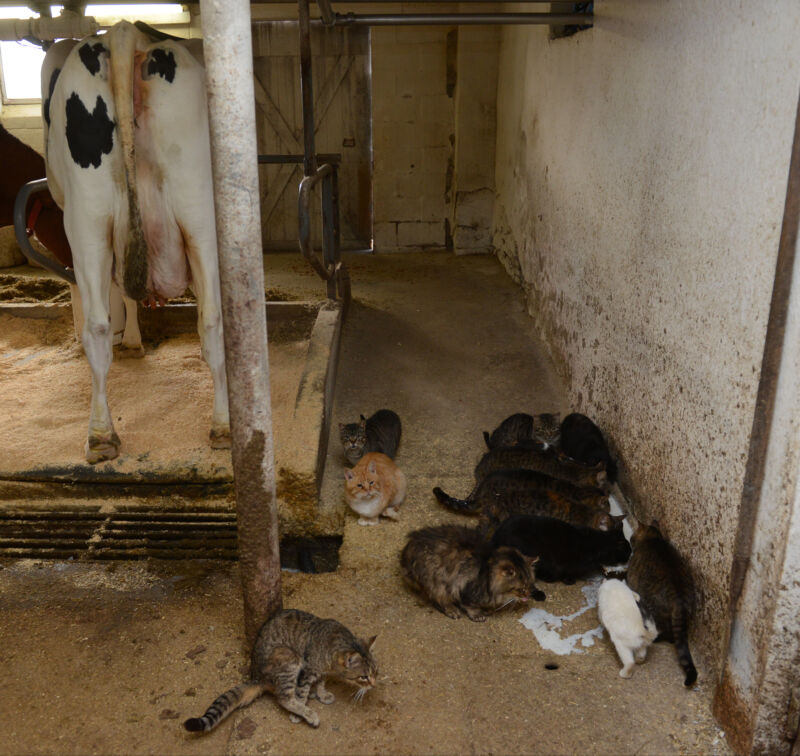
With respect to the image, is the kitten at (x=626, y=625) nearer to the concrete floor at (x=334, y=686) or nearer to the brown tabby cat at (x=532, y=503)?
the concrete floor at (x=334, y=686)

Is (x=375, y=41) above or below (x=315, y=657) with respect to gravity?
above

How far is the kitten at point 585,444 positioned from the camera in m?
4.59

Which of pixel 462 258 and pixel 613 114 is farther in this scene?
pixel 462 258

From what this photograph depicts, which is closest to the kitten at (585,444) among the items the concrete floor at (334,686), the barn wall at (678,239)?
the barn wall at (678,239)

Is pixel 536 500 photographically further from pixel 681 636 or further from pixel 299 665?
pixel 299 665

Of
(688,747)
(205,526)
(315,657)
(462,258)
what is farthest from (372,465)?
(462,258)

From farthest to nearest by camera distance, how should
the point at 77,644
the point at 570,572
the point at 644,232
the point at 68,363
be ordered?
the point at 68,363 < the point at 644,232 < the point at 570,572 < the point at 77,644

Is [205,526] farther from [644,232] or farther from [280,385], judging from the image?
[644,232]

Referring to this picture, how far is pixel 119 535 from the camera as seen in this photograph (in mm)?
4191

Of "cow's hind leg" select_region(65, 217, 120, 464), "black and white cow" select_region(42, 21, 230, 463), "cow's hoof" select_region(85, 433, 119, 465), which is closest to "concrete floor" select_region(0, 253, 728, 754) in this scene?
"cow's hoof" select_region(85, 433, 119, 465)

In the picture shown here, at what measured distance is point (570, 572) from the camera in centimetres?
384

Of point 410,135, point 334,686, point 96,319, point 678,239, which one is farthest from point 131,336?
point 410,135

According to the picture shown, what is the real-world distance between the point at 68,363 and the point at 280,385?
Result: 167 cm

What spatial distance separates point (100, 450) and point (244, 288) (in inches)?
77.4
